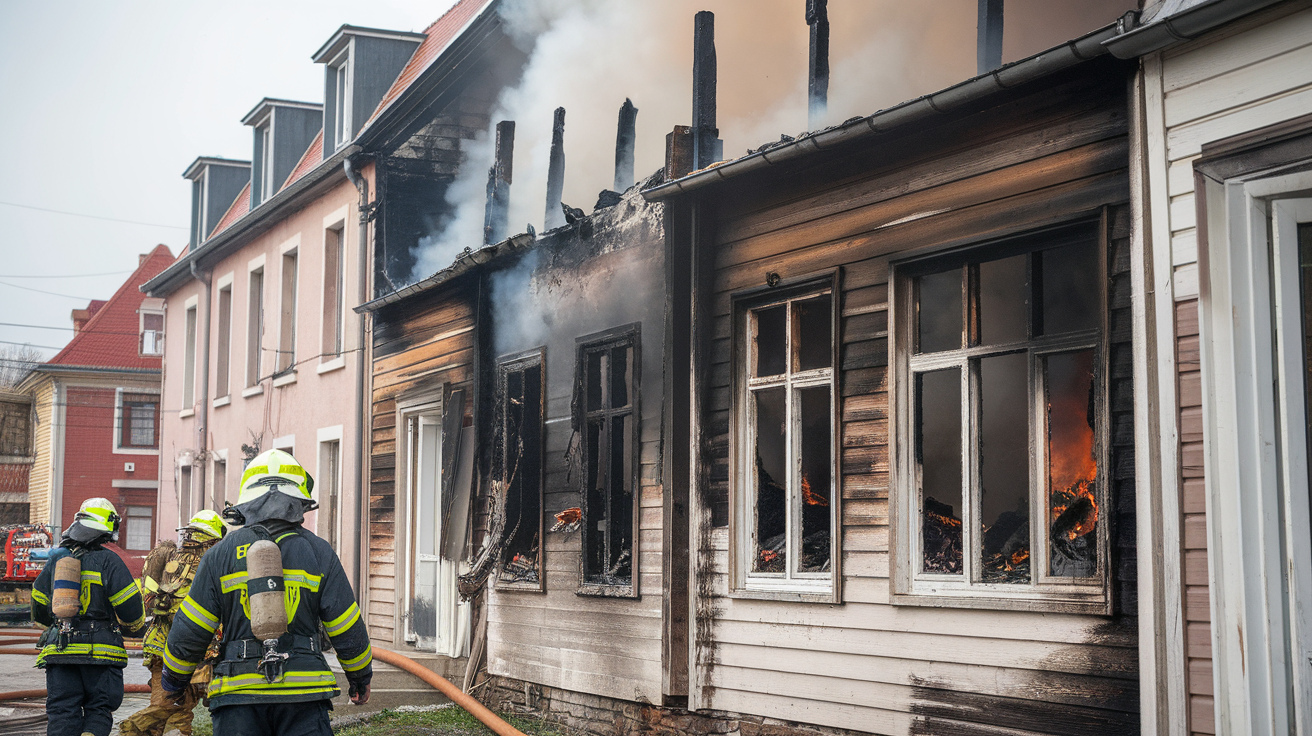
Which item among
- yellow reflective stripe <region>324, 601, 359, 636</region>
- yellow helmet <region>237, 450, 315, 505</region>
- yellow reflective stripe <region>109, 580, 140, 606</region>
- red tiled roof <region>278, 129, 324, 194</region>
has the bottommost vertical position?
yellow reflective stripe <region>109, 580, 140, 606</region>

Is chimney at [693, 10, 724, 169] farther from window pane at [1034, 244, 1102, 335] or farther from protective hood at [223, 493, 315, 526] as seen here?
protective hood at [223, 493, 315, 526]

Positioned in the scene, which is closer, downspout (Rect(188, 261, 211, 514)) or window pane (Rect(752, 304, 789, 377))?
window pane (Rect(752, 304, 789, 377))

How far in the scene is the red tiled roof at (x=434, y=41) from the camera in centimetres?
1819

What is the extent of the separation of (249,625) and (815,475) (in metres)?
3.81

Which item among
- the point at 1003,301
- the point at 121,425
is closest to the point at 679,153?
the point at 1003,301

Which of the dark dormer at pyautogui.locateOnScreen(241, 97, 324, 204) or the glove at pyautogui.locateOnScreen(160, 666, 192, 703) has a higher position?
the dark dormer at pyautogui.locateOnScreen(241, 97, 324, 204)

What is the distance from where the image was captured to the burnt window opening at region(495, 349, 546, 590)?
11.5 m

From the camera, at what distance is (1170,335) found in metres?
5.69

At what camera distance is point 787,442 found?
8398mm

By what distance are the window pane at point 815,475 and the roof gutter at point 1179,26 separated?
3.16 m

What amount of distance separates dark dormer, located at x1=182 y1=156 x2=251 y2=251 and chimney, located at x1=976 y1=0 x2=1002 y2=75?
2188cm

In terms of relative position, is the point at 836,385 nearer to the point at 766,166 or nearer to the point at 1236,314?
the point at 766,166

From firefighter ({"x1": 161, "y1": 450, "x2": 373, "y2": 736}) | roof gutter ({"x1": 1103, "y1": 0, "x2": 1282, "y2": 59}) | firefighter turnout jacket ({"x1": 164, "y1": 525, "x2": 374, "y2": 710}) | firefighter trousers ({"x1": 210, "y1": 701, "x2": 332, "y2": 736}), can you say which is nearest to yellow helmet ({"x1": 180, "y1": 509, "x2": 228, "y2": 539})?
firefighter ({"x1": 161, "y1": 450, "x2": 373, "y2": 736})

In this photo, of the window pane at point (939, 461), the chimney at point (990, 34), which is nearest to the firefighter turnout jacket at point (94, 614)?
the window pane at point (939, 461)
